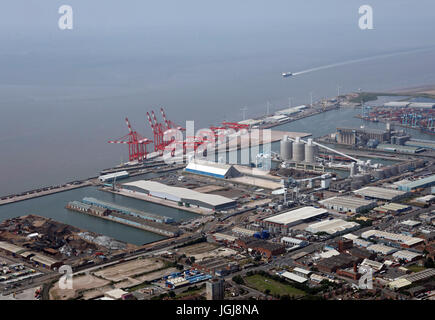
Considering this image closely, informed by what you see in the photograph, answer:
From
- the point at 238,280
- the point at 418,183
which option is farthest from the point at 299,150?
the point at 238,280

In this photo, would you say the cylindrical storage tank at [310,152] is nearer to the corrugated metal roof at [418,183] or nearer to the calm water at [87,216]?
the corrugated metal roof at [418,183]

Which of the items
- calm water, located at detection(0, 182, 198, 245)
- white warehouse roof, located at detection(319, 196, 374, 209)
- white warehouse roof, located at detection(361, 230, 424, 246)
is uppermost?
white warehouse roof, located at detection(319, 196, 374, 209)

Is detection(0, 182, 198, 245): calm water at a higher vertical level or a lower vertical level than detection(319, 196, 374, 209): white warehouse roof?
lower

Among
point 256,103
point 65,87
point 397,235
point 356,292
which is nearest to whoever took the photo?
point 356,292

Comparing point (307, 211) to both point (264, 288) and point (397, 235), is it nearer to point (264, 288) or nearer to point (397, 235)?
point (397, 235)

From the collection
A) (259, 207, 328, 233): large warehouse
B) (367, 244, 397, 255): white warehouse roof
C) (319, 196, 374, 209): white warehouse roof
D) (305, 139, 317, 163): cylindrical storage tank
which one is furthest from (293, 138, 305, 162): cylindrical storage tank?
(367, 244, 397, 255): white warehouse roof

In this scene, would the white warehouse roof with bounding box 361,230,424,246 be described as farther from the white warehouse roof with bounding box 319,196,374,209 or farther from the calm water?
the calm water

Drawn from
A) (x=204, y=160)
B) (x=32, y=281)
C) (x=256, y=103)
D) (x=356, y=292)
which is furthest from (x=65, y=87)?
(x=356, y=292)
